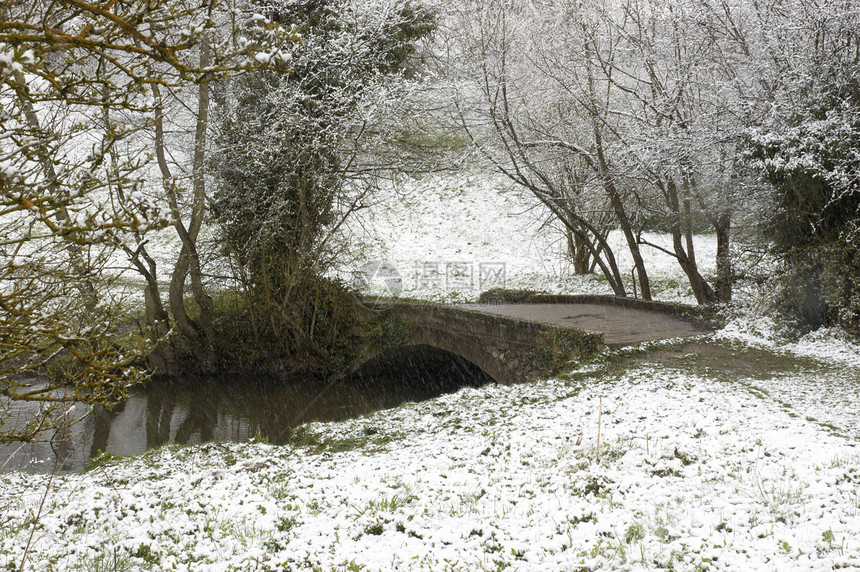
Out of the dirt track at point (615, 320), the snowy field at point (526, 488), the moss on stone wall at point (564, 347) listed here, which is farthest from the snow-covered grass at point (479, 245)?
the snowy field at point (526, 488)

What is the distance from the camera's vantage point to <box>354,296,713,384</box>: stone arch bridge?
10859mm

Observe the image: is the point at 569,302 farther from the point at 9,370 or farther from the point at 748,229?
the point at 9,370

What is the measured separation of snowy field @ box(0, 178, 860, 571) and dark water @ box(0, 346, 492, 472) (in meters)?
3.29

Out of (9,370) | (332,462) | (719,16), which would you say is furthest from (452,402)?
(719,16)

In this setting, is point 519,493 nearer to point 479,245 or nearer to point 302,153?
point 302,153

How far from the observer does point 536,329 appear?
11.2 m

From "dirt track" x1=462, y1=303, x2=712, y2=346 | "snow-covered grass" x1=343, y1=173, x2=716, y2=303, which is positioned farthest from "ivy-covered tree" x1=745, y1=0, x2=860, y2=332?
"snow-covered grass" x1=343, y1=173, x2=716, y2=303

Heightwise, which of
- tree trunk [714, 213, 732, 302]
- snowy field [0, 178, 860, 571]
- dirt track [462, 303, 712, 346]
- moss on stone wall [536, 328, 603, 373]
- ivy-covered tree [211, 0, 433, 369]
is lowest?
snowy field [0, 178, 860, 571]

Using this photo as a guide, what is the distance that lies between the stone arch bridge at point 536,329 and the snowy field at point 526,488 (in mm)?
→ 1321

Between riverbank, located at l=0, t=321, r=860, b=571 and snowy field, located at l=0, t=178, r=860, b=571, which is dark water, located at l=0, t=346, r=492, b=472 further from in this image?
riverbank, located at l=0, t=321, r=860, b=571

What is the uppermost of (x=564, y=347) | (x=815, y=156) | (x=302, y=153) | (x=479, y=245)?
(x=302, y=153)

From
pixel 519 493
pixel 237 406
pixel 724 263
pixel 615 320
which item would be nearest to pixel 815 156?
pixel 724 263

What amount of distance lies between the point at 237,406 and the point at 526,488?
9890 millimetres

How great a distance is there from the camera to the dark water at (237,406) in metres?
11.2
